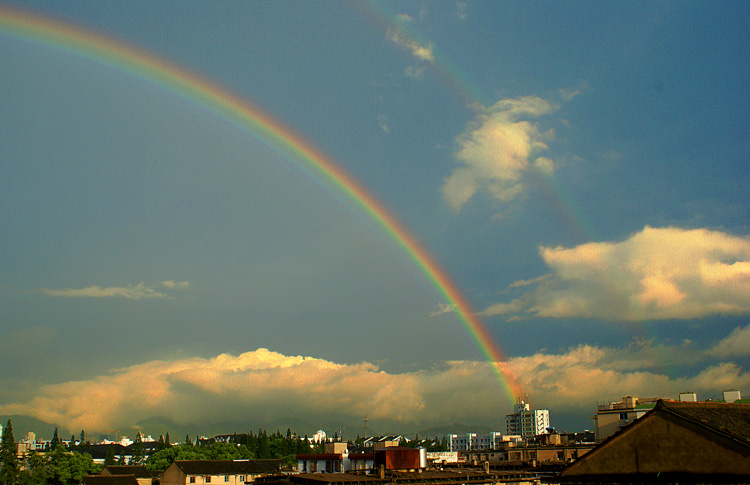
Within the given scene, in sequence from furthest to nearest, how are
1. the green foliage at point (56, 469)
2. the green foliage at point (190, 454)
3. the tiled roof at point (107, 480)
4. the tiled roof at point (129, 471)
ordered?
the green foliage at point (190, 454) < the tiled roof at point (129, 471) < the green foliage at point (56, 469) < the tiled roof at point (107, 480)

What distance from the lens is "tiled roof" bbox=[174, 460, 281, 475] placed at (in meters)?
103

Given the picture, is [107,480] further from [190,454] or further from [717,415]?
[717,415]

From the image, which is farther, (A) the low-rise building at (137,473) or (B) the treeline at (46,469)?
(A) the low-rise building at (137,473)

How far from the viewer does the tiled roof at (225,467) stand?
103m

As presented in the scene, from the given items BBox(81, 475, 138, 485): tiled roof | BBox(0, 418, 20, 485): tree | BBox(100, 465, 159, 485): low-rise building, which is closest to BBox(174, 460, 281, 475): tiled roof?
BBox(81, 475, 138, 485): tiled roof

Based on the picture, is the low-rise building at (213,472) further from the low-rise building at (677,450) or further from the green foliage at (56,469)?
the low-rise building at (677,450)

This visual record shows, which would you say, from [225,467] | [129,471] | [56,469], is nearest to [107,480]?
[56,469]

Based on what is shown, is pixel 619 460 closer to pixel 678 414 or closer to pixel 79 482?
pixel 678 414

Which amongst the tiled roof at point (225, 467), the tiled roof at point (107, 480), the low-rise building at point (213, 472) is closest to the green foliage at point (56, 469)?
the tiled roof at point (107, 480)

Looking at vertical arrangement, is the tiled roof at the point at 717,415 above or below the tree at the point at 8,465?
above

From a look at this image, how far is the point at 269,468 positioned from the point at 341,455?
3795 centimetres

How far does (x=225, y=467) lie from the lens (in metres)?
106

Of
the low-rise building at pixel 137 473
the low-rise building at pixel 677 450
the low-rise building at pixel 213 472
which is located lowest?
the low-rise building at pixel 137 473

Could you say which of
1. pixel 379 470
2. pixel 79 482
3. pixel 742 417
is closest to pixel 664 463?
pixel 742 417
